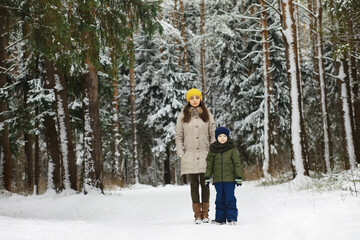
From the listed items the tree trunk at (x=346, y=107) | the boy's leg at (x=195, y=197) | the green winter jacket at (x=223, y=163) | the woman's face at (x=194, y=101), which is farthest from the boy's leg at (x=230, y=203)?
the tree trunk at (x=346, y=107)

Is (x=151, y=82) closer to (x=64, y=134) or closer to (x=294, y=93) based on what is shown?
(x=64, y=134)

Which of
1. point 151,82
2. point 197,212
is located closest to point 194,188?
point 197,212

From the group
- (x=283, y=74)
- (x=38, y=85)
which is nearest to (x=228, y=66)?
(x=283, y=74)

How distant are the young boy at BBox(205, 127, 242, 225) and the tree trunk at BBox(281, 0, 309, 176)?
5.81m

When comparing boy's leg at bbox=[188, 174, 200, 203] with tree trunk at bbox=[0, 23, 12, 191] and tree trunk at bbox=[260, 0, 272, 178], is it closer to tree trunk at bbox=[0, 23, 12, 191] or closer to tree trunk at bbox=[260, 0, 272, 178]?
tree trunk at bbox=[260, 0, 272, 178]

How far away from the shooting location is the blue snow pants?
5.43m

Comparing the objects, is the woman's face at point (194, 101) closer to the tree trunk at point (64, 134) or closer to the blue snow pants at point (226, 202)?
the blue snow pants at point (226, 202)

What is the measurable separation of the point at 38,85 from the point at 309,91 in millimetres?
21926

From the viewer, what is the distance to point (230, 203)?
5434 mm

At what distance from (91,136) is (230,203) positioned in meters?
6.09

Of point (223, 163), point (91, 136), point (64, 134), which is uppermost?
point (64, 134)

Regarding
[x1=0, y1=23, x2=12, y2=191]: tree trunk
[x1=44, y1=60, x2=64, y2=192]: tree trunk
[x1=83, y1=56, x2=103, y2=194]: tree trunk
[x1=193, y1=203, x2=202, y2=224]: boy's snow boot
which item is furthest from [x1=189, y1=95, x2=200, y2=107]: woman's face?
[x1=0, y1=23, x2=12, y2=191]: tree trunk

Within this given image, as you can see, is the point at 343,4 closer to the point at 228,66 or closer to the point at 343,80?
the point at 343,80

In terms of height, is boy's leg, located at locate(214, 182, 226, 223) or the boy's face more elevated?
the boy's face
